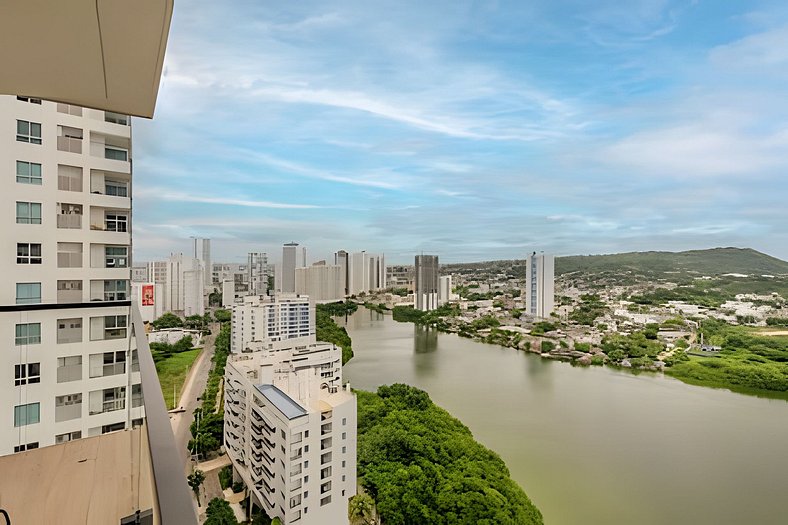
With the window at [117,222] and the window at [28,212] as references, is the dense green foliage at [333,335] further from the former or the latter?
the window at [28,212]

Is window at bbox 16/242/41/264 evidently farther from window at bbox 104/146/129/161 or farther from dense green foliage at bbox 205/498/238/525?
dense green foliage at bbox 205/498/238/525

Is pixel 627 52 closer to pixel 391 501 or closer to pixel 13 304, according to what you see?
pixel 391 501

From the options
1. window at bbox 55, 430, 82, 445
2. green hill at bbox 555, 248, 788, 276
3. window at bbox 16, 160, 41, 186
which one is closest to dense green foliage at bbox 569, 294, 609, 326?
green hill at bbox 555, 248, 788, 276

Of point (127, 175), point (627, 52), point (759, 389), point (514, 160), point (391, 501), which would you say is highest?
point (627, 52)

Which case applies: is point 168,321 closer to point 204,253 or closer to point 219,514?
point 204,253

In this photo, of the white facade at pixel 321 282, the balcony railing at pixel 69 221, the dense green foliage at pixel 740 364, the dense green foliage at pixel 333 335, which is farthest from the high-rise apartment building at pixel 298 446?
the white facade at pixel 321 282

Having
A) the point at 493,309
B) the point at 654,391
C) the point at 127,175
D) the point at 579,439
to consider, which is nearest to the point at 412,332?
the point at 493,309

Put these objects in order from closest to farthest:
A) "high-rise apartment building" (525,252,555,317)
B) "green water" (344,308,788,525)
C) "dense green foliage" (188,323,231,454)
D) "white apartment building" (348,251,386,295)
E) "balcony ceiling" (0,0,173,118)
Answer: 1. "balcony ceiling" (0,0,173,118)
2. "green water" (344,308,788,525)
3. "dense green foliage" (188,323,231,454)
4. "high-rise apartment building" (525,252,555,317)
5. "white apartment building" (348,251,386,295)
